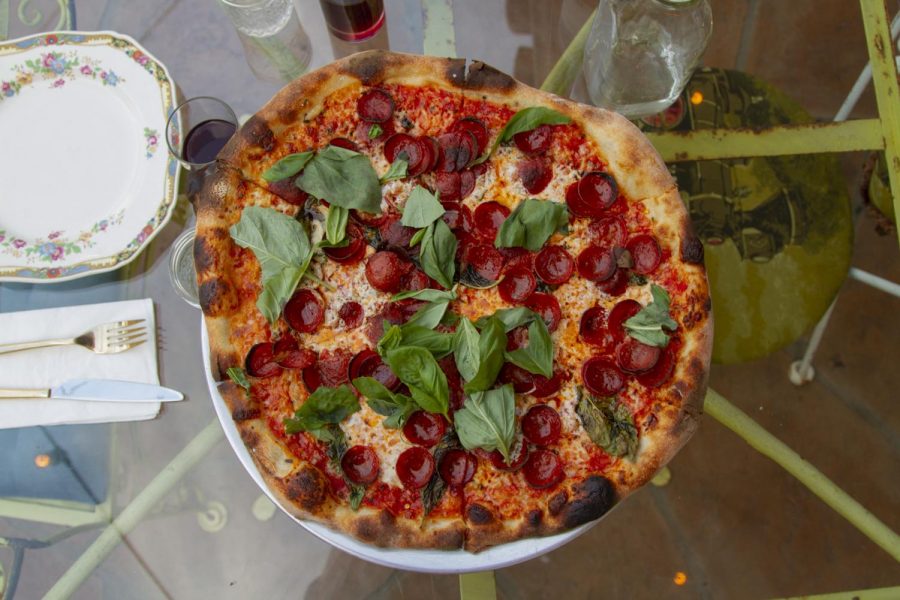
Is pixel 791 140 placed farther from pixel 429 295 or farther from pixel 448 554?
pixel 448 554

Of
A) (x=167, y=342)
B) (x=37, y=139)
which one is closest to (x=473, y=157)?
(x=167, y=342)

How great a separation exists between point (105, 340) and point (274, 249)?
1.67 ft

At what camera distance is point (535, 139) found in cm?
149

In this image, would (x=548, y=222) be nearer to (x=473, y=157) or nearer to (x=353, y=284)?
(x=473, y=157)

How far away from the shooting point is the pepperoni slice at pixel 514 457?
1.39m

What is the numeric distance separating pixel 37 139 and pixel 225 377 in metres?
0.87

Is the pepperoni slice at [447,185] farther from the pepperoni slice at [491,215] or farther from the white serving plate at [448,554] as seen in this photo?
the white serving plate at [448,554]

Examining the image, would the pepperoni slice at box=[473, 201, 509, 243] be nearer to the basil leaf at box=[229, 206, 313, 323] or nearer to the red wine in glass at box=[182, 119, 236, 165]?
the basil leaf at box=[229, 206, 313, 323]

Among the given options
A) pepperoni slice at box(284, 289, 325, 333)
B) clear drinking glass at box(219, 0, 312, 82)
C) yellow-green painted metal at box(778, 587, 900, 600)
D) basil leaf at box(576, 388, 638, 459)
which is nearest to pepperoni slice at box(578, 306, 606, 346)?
basil leaf at box(576, 388, 638, 459)

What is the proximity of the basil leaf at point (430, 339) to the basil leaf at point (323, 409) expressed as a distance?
0.56 feet

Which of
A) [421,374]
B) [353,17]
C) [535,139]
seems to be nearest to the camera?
[421,374]

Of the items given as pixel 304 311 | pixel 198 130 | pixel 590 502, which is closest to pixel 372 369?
pixel 304 311

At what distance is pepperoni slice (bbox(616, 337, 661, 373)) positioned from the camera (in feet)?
4.57

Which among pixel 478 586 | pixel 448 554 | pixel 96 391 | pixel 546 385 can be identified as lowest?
pixel 478 586
